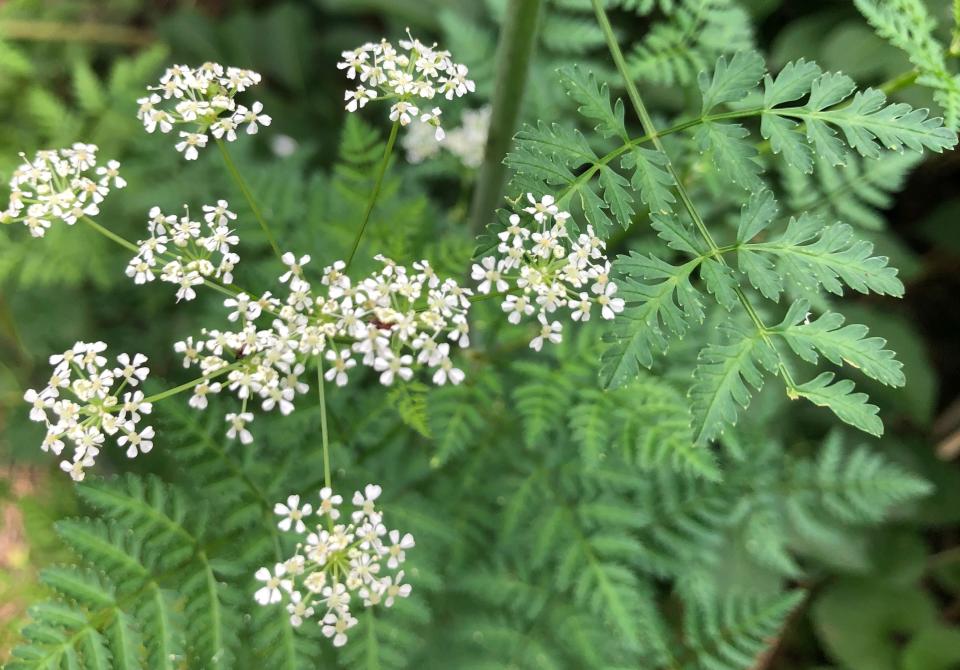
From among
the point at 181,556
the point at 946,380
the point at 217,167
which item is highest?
the point at 217,167

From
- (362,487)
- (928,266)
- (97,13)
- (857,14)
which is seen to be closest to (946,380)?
(928,266)

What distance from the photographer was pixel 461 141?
254cm

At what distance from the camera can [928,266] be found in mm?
3389

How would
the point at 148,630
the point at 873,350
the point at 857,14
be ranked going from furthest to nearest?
the point at 857,14 < the point at 148,630 < the point at 873,350

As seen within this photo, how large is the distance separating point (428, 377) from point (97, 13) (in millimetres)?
2649

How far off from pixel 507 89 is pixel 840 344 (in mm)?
960

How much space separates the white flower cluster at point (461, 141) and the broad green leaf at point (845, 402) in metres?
1.41

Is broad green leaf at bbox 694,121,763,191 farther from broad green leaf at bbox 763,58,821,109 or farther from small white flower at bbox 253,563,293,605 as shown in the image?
small white flower at bbox 253,563,293,605

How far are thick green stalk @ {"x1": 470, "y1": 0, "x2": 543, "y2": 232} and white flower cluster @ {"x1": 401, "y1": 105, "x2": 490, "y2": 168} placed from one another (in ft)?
1.35

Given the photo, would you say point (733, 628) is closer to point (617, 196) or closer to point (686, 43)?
point (617, 196)

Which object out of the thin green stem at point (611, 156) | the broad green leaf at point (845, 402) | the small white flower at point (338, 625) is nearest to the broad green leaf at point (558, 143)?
the thin green stem at point (611, 156)

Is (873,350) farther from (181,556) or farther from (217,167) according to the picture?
(217,167)

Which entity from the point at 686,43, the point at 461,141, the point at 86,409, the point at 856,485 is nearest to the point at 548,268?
the point at 86,409

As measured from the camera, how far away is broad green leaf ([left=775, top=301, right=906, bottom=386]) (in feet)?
4.43
